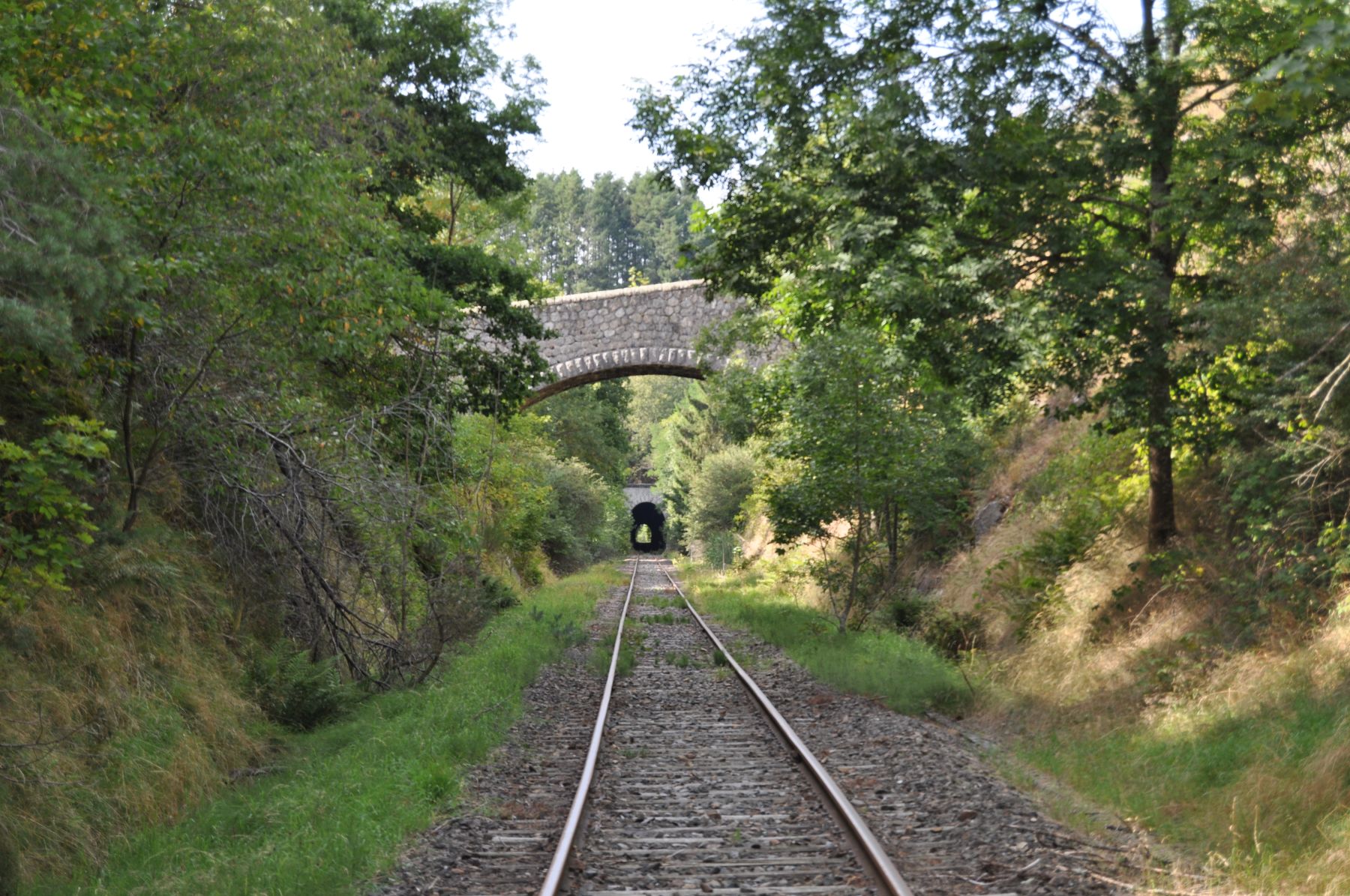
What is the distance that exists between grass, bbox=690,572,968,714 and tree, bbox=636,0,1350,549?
8.48 ft

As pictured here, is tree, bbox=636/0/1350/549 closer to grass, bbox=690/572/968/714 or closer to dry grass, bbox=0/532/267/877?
grass, bbox=690/572/968/714

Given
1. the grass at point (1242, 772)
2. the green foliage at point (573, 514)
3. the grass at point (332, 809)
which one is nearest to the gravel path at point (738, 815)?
the grass at point (332, 809)

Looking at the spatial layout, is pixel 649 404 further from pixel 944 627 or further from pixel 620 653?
pixel 944 627

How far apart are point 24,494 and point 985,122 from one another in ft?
26.3

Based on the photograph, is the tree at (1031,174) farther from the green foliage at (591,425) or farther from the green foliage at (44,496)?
the green foliage at (591,425)

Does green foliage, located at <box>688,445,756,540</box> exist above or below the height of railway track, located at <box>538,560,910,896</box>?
above

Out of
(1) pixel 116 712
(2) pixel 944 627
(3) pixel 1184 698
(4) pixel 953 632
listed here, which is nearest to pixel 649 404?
(2) pixel 944 627

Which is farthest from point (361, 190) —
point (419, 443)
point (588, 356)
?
point (588, 356)

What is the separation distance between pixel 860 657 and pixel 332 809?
736 centimetres

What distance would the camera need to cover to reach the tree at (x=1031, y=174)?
902 centimetres

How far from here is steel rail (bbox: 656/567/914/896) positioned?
5.20 m

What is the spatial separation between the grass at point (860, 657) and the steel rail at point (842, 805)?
109 centimetres

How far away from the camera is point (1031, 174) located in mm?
9453

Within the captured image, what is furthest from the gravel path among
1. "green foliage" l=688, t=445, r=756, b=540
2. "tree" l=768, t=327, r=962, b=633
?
"green foliage" l=688, t=445, r=756, b=540
